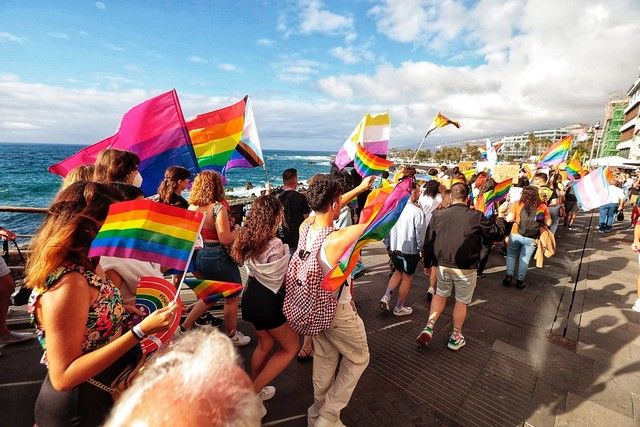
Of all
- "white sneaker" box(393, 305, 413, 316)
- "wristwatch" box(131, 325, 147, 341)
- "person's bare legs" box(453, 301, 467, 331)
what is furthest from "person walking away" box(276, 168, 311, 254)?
"wristwatch" box(131, 325, 147, 341)

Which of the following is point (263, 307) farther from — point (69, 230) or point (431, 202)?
point (431, 202)

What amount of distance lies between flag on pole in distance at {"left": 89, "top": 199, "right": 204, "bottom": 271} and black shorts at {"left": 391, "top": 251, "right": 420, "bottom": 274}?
3.26m

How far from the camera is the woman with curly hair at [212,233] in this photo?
326 centimetres

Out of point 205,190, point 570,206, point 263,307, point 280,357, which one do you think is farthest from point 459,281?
point 570,206

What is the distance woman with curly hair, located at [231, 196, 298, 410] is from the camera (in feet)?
8.81

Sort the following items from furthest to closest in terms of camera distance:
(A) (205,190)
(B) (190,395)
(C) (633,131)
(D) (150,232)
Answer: (C) (633,131) → (A) (205,190) → (D) (150,232) → (B) (190,395)

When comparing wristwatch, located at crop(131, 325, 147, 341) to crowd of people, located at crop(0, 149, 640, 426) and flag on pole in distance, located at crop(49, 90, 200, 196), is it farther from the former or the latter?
flag on pole in distance, located at crop(49, 90, 200, 196)

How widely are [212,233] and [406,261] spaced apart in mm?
2623

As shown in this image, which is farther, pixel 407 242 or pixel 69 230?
pixel 407 242

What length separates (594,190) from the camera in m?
6.17

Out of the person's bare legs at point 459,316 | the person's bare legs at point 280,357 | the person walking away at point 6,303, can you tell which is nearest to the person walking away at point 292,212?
the person's bare legs at point 280,357

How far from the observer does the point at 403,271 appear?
4.60 metres

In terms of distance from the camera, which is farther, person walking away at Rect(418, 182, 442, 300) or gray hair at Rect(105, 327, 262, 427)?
person walking away at Rect(418, 182, 442, 300)

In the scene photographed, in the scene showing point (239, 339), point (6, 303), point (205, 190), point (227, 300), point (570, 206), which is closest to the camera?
point (205, 190)
